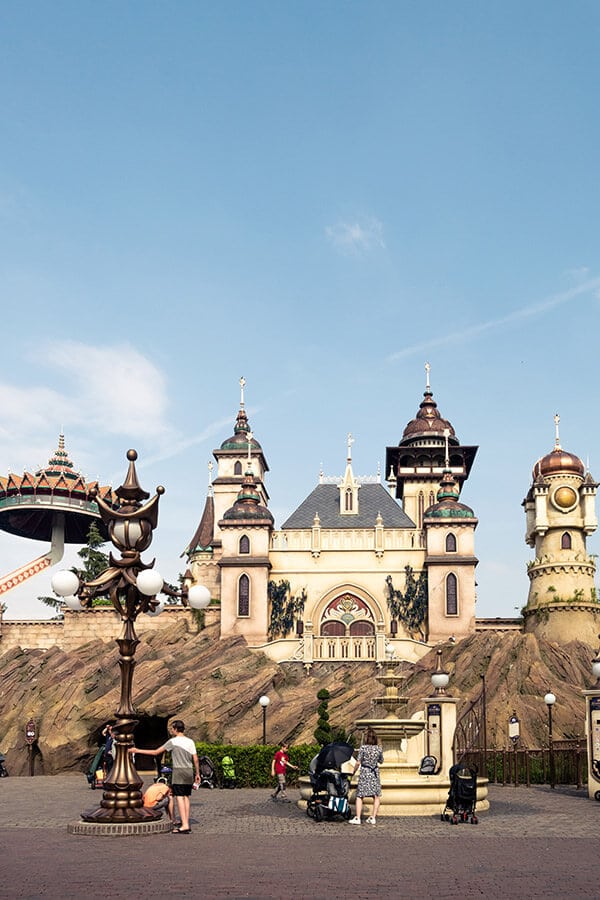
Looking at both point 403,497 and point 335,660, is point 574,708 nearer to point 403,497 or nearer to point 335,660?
point 335,660

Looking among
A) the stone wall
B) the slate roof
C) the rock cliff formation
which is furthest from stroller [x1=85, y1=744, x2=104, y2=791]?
the slate roof

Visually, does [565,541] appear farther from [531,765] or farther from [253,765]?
[253,765]

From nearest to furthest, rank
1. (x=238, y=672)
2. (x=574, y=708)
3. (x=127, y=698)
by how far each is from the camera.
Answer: (x=127, y=698), (x=574, y=708), (x=238, y=672)

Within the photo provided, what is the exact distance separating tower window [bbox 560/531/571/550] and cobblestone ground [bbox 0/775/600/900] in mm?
37512

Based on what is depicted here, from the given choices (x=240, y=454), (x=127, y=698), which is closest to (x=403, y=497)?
(x=240, y=454)

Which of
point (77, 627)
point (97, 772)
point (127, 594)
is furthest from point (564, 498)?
point (127, 594)

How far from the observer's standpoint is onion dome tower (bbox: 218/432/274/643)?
5559cm

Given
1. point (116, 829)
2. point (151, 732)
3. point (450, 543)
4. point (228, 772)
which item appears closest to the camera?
point (116, 829)

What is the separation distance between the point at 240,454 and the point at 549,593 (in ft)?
93.2

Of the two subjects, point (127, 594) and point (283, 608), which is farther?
point (283, 608)

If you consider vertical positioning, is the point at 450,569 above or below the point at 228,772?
above

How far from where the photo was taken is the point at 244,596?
55.9m

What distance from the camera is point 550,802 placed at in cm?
2064

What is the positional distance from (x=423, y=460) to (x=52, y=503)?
3216cm
